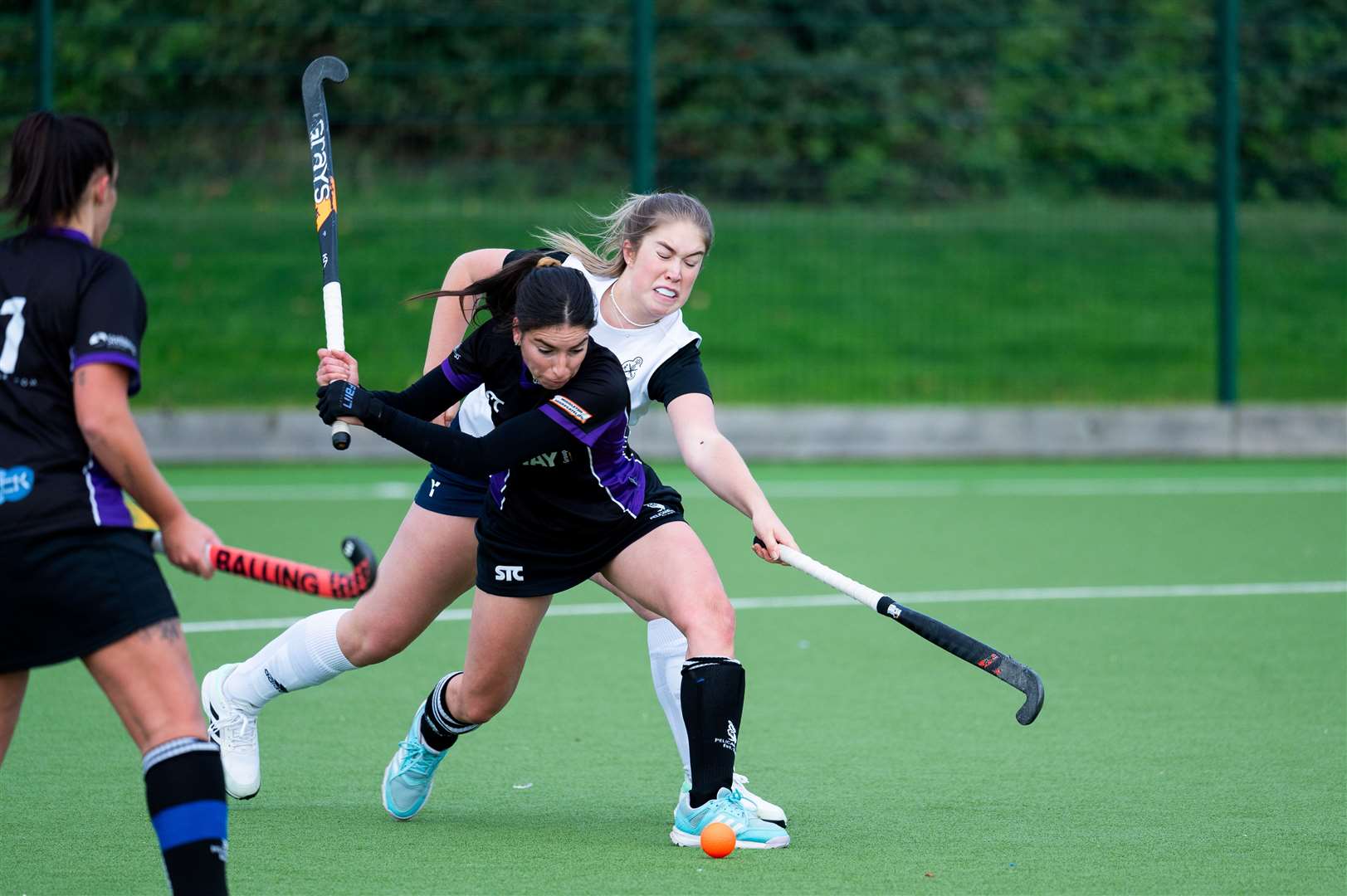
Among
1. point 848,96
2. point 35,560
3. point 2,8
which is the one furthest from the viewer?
point 848,96

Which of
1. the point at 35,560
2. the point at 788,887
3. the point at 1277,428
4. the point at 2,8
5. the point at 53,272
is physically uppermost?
the point at 2,8

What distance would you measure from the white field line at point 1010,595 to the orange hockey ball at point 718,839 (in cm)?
301

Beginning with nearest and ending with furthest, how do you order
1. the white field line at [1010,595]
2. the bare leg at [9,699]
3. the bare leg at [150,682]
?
the bare leg at [150,682] → the bare leg at [9,699] → the white field line at [1010,595]

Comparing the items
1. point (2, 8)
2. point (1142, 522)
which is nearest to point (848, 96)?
point (1142, 522)

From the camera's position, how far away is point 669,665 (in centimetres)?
430

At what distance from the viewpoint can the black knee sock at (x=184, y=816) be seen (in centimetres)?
299

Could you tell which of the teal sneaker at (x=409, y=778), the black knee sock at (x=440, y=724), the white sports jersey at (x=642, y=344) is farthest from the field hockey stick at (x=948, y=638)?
the teal sneaker at (x=409, y=778)

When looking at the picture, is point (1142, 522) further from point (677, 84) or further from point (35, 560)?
point (35, 560)

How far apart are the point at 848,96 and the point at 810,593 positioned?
19.9 feet

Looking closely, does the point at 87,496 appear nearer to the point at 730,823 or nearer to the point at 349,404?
the point at 349,404

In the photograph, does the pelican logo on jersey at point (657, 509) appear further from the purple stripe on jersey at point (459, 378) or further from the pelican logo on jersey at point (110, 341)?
the pelican logo on jersey at point (110, 341)

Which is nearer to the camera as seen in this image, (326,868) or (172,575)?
(326,868)

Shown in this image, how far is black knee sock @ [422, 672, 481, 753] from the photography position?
4188mm

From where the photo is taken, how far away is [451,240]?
12.7 m
